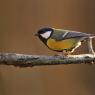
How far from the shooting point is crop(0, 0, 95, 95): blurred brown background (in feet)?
5.68

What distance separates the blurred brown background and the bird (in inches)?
21.4

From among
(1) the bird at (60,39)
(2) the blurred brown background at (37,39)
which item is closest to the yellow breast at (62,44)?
(1) the bird at (60,39)

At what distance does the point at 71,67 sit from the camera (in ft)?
5.92

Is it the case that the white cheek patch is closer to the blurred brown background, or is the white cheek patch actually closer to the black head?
the black head

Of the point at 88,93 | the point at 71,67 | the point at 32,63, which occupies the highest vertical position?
the point at 32,63

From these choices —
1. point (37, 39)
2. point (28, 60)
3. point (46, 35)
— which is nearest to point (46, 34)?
point (46, 35)

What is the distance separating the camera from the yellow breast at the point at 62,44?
1.17 metres

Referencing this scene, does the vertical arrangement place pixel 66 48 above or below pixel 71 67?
above

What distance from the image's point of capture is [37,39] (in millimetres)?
1740

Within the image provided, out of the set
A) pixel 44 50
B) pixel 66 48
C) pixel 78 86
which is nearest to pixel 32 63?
pixel 66 48

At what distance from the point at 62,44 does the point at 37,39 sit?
57 cm

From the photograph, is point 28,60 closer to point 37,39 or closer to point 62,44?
point 62,44
